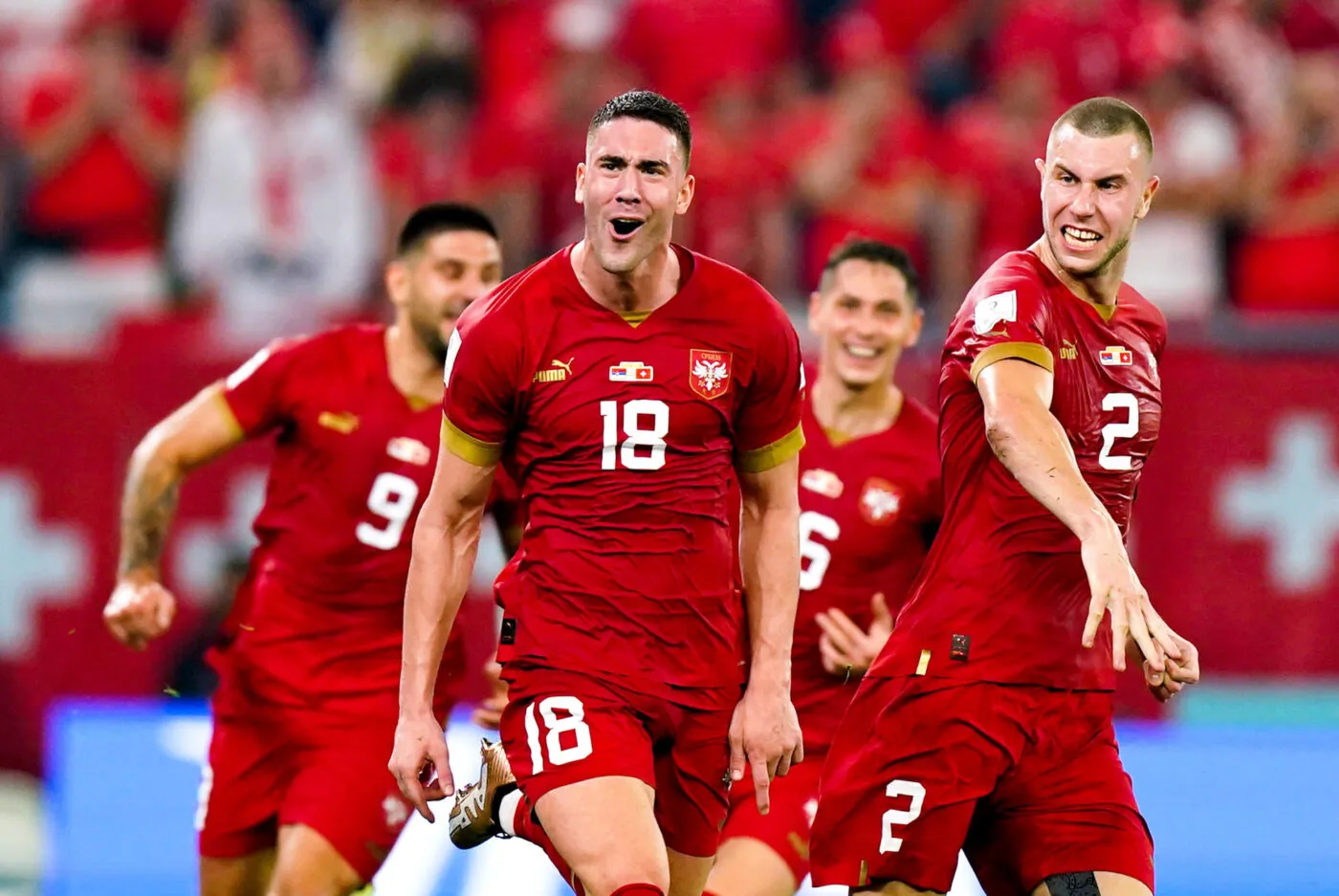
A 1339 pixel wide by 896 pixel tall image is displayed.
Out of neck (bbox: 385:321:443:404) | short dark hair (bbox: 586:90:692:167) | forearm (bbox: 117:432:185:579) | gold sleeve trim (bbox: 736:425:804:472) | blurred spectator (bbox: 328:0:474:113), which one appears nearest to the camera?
short dark hair (bbox: 586:90:692:167)

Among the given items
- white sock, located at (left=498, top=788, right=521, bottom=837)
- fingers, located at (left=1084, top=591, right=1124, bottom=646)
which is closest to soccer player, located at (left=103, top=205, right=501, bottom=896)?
white sock, located at (left=498, top=788, right=521, bottom=837)

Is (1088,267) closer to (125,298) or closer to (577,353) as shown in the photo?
(577,353)

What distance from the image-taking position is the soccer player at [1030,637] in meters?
5.42

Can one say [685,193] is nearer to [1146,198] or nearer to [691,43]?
[1146,198]

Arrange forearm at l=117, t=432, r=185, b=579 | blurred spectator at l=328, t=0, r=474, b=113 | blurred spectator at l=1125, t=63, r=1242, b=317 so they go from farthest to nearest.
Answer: blurred spectator at l=328, t=0, r=474, b=113 < blurred spectator at l=1125, t=63, r=1242, b=317 < forearm at l=117, t=432, r=185, b=579

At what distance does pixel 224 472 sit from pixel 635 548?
558 centimetres

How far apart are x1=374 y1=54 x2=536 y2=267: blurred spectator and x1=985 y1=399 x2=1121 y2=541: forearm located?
6.85 metres

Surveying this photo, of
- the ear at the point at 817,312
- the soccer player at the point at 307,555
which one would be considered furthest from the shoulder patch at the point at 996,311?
the soccer player at the point at 307,555

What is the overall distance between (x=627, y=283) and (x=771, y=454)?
60 cm

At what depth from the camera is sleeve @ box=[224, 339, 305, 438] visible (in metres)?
6.89

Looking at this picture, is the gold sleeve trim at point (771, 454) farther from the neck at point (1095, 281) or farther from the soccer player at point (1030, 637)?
the neck at point (1095, 281)

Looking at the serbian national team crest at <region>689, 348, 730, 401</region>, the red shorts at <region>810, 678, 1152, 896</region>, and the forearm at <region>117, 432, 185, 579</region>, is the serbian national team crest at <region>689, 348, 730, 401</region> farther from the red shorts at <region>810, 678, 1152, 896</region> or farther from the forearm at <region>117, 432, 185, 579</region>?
the forearm at <region>117, 432, 185, 579</region>

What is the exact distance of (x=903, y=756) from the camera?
18.2ft

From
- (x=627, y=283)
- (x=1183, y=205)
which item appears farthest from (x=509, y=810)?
(x=1183, y=205)
